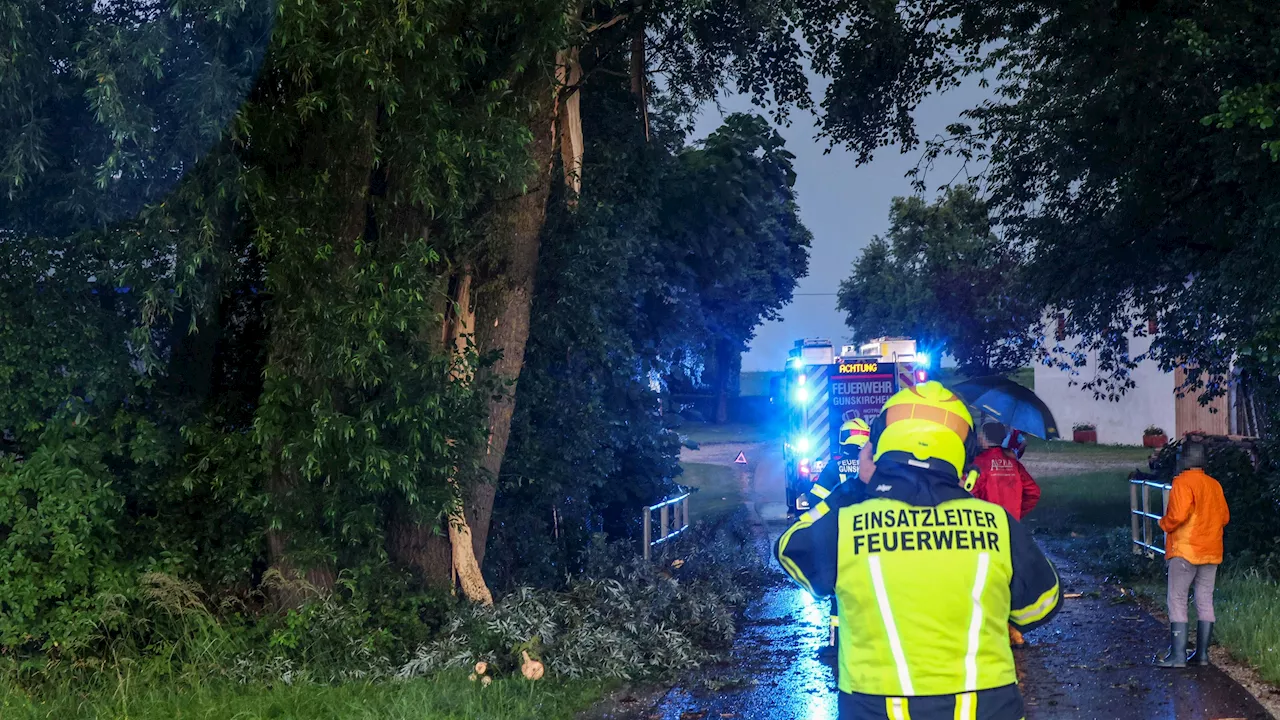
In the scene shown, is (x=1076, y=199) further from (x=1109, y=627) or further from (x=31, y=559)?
(x=31, y=559)

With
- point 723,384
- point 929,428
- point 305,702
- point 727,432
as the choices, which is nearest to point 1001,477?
point 305,702

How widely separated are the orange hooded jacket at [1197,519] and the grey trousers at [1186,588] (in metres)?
0.07

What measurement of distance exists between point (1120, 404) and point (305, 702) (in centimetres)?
4053

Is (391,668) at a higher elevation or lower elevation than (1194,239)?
lower

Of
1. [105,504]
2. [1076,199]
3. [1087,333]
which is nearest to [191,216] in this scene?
[105,504]

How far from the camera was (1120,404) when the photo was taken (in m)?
43.1

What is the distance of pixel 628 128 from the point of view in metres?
12.9

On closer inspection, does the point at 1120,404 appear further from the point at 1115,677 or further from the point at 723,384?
the point at 1115,677

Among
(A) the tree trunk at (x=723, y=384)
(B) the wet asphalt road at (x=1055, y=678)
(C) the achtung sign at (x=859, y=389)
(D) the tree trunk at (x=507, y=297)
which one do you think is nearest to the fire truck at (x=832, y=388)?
(C) the achtung sign at (x=859, y=389)

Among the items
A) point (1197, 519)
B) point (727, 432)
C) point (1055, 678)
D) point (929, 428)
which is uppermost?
point (727, 432)

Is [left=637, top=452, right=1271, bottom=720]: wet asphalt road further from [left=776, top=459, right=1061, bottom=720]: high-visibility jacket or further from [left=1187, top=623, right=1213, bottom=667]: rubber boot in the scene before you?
[left=776, top=459, right=1061, bottom=720]: high-visibility jacket

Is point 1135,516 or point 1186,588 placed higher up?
point 1135,516

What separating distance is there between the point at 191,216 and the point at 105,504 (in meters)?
2.08

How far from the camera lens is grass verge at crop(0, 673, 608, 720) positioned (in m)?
7.10
